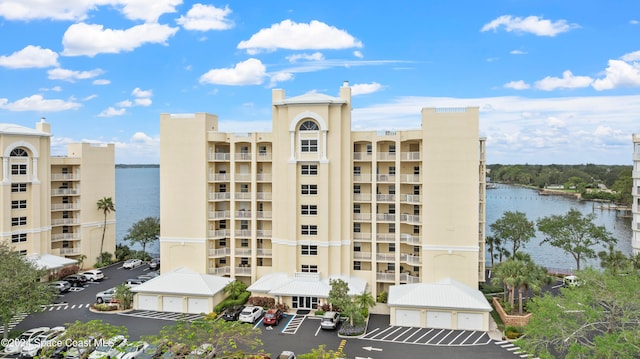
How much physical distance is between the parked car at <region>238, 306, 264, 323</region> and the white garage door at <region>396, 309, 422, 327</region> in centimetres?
1013

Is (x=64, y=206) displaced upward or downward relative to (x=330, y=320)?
upward

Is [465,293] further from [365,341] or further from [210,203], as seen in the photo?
[210,203]

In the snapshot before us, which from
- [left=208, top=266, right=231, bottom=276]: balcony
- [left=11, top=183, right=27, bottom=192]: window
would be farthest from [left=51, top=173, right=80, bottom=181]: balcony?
[left=208, top=266, right=231, bottom=276]: balcony

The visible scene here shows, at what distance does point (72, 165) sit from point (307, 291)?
31.1 metres

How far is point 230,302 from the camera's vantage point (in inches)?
1446

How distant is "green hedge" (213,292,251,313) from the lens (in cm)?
3597

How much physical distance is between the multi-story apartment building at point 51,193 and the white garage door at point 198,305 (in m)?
19.3

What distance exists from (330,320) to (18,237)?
3151 centimetres

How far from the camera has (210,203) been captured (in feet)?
135

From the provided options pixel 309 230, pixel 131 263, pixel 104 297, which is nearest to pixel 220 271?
pixel 309 230

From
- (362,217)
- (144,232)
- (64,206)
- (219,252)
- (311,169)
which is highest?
(311,169)

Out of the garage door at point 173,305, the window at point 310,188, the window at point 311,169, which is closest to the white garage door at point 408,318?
the window at point 310,188

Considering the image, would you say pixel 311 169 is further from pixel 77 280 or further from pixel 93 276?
pixel 77 280

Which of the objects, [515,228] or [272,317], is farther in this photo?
[515,228]
